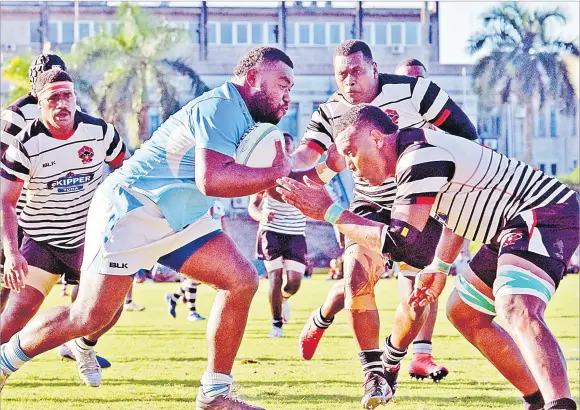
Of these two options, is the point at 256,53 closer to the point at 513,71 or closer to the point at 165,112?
the point at 165,112

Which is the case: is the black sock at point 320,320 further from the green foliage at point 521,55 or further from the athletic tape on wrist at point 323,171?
the green foliage at point 521,55

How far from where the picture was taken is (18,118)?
959 centimetres

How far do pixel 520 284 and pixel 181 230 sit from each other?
208 cm

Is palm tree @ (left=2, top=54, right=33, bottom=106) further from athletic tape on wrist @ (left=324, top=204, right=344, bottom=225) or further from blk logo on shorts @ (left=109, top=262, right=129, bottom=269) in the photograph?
athletic tape on wrist @ (left=324, top=204, right=344, bottom=225)

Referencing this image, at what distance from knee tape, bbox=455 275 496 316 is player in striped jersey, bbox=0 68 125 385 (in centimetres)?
337

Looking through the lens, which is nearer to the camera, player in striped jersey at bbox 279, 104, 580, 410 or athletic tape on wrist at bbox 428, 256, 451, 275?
player in striped jersey at bbox 279, 104, 580, 410

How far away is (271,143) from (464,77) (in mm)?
61020

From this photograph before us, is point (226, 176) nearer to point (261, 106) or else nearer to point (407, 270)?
point (261, 106)

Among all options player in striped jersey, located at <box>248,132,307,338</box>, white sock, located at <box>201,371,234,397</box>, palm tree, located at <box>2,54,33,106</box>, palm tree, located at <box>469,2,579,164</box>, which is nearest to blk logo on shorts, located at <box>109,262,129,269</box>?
white sock, located at <box>201,371,234,397</box>

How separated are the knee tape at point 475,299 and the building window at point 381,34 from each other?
7299 centimetres

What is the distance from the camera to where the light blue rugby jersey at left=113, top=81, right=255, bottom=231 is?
673 cm

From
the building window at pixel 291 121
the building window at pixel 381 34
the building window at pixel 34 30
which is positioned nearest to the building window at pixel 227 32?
the building window at pixel 381 34

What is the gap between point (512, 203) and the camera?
6.48 meters

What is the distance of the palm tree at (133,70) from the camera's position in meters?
51.1
